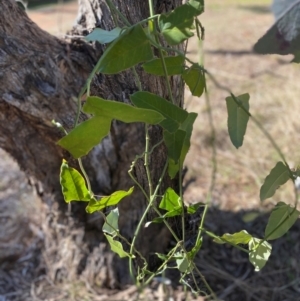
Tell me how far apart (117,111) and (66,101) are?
50cm

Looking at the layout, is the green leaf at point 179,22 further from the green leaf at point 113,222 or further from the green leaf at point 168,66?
the green leaf at point 113,222

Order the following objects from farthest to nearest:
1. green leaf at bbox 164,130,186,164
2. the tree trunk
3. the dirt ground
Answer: the dirt ground, the tree trunk, green leaf at bbox 164,130,186,164

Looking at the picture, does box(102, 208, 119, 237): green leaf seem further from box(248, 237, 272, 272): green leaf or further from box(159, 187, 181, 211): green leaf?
box(248, 237, 272, 272): green leaf

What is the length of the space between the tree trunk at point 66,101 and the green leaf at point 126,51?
0.88 feet

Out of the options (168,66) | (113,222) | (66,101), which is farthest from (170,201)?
(66,101)

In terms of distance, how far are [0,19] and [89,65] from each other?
0.61ft

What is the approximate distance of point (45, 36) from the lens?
40.4 inches

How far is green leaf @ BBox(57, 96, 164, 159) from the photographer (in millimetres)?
544

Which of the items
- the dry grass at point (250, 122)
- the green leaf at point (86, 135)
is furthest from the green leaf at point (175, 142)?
the dry grass at point (250, 122)

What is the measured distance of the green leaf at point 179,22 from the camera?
553mm

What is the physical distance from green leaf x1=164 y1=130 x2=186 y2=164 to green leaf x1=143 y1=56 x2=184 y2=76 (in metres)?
0.08

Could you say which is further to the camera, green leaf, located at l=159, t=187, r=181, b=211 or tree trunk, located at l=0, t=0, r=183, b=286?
tree trunk, located at l=0, t=0, r=183, b=286

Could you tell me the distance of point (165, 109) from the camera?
62cm

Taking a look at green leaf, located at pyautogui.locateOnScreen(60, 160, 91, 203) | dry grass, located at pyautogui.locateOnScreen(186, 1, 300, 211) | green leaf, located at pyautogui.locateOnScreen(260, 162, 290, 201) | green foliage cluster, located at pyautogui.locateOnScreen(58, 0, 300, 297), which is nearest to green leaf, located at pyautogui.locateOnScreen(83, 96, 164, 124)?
green foliage cluster, located at pyautogui.locateOnScreen(58, 0, 300, 297)
